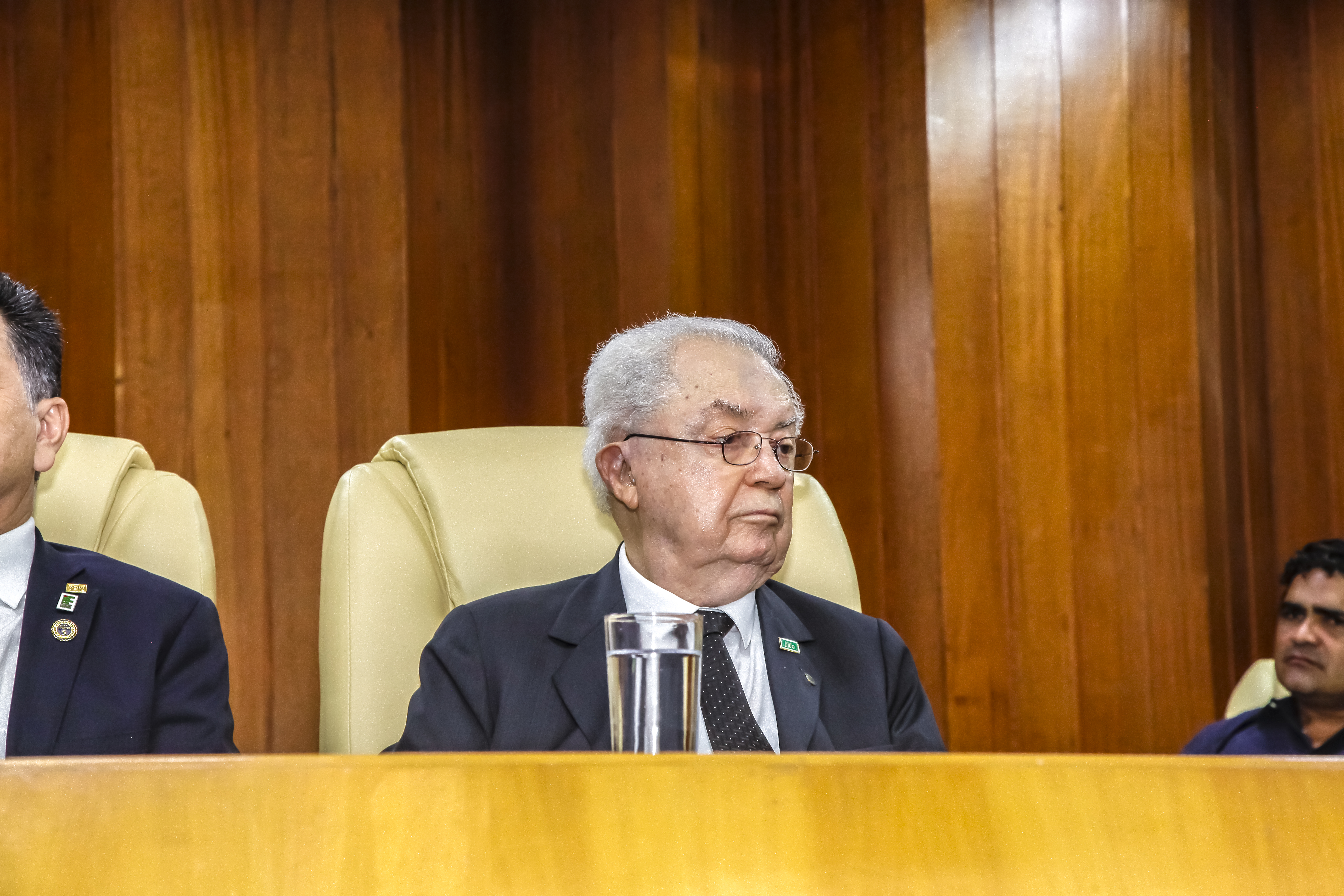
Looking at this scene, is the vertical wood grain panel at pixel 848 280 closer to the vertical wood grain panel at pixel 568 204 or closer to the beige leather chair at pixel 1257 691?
the vertical wood grain panel at pixel 568 204

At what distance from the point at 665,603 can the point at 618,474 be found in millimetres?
207

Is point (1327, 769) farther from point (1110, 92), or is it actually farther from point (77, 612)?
point (1110, 92)

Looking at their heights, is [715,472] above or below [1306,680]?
above

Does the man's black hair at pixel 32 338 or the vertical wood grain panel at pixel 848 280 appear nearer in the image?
the man's black hair at pixel 32 338

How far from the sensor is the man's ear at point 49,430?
4.94 ft

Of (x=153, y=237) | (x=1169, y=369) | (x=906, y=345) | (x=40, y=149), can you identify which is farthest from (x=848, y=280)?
(x=40, y=149)

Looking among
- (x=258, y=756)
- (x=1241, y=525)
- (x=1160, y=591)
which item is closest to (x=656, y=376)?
(x=258, y=756)

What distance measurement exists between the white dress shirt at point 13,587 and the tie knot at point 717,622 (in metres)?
0.83

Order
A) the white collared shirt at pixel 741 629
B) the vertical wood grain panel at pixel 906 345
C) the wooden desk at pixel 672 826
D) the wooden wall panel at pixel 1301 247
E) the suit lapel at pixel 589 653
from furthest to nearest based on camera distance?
1. the wooden wall panel at pixel 1301 247
2. the vertical wood grain panel at pixel 906 345
3. the white collared shirt at pixel 741 629
4. the suit lapel at pixel 589 653
5. the wooden desk at pixel 672 826

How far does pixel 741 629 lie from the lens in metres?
1.68

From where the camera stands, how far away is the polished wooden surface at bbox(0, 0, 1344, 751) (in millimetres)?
2547

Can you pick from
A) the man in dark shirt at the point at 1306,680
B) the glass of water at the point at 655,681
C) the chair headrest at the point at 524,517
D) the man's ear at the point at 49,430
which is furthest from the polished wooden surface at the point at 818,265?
the glass of water at the point at 655,681

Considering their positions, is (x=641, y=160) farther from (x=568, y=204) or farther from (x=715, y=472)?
(x=715, y=472)

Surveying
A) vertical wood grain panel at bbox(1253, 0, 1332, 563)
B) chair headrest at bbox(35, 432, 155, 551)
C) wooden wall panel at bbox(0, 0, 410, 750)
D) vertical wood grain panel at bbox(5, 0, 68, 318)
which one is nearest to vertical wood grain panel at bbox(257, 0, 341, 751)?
wooden wall panel at bbox(0, 0, 410, 750)
